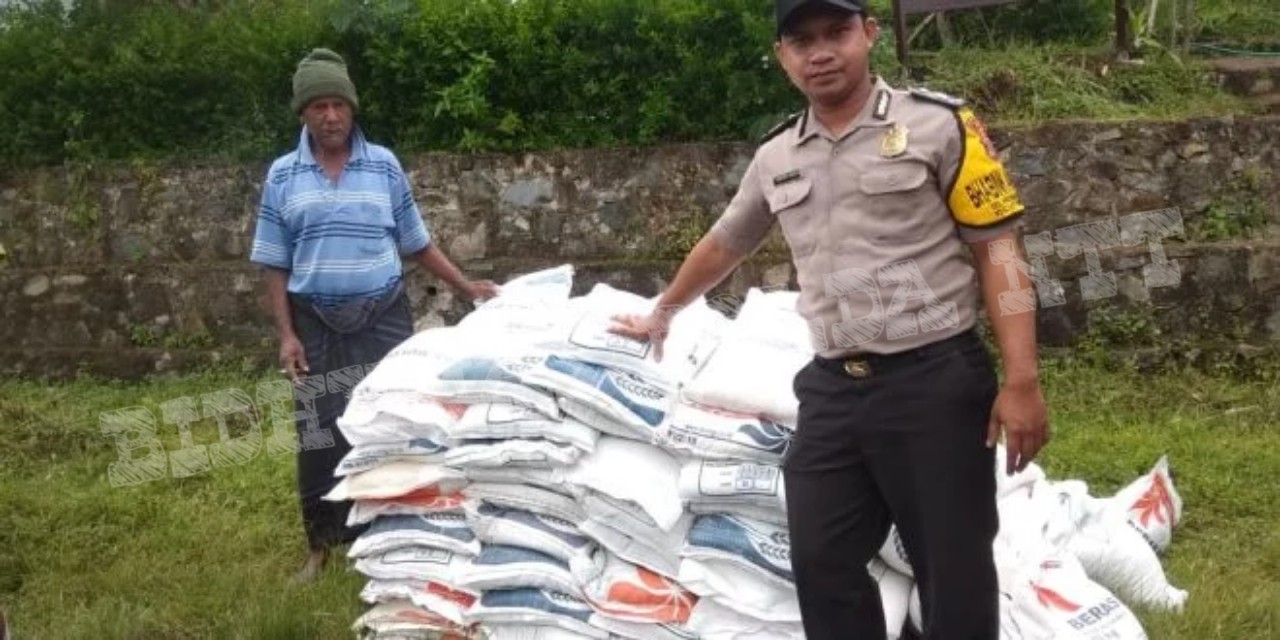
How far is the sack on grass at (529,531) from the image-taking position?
291 cm

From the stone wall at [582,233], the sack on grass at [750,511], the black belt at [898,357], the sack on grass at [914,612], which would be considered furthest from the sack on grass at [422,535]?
the stone wall at [582,233]

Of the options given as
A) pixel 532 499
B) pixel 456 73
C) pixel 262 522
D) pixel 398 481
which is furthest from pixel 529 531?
pixel 456 73

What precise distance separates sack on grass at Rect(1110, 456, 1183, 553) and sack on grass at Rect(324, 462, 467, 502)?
1.87 m

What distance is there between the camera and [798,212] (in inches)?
93.6

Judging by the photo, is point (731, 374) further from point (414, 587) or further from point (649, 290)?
point (649, 290)

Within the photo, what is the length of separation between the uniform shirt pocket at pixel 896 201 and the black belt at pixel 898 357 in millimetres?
206

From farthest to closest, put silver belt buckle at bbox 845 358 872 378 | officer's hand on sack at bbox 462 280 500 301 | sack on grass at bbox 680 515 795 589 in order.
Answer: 1. officer's hand on sack at bbox 462 280 500 301
2. sack on grass at bbox 680 515 795 589
3. silver belt buckle at bbox 845 358 872 378

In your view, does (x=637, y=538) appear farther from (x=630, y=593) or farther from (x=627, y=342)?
(x=627, y=342)

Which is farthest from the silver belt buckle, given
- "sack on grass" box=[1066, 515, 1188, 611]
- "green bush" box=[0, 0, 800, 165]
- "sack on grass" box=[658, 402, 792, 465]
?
"green bush" box=[0, 0, 800, 165]

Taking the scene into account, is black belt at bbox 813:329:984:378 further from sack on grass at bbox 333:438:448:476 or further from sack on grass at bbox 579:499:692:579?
sack on grass at bbox 333:438:448:476

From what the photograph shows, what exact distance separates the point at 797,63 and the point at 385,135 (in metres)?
4.54

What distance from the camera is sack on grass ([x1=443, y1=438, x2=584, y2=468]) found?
2.89 metres

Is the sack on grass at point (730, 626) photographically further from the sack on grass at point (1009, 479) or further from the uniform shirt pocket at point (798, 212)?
the uniform shirt pocket at point (798, 212)

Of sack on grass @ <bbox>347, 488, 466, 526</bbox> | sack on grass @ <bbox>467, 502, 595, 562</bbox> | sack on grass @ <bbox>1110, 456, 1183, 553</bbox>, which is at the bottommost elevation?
sack on grass @ <bbox>1110, 456, 1183, 553</bbox>
